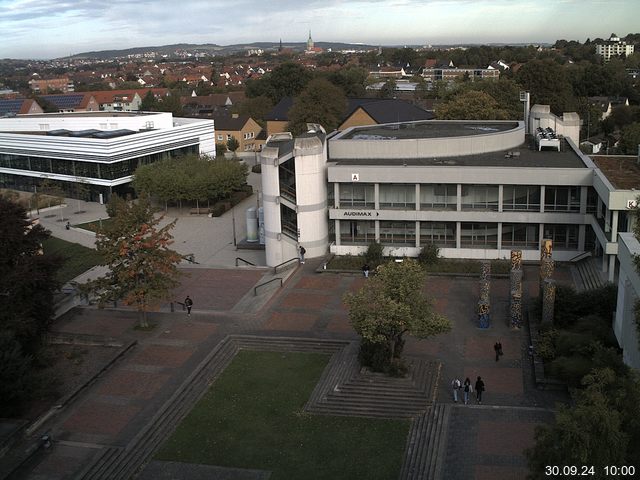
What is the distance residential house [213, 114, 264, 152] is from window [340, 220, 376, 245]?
50.2 metres

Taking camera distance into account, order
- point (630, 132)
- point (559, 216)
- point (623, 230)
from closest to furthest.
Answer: point (623, 230) → point (559, 216) → point (630, 132)

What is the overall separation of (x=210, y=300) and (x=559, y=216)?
19785 mm

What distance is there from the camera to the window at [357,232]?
42062mm

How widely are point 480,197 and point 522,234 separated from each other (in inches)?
127

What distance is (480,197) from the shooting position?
1570 inches

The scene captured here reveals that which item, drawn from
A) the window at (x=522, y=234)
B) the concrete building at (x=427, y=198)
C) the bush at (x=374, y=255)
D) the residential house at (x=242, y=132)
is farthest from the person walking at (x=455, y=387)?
the residential house at (x=242, y=132)

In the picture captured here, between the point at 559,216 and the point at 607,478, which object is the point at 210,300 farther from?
the point at 607,478

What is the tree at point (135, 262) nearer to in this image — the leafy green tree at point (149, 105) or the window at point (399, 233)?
the window at point (399, 233)

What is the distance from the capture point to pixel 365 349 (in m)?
26.9

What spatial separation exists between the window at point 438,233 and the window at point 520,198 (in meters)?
3.41

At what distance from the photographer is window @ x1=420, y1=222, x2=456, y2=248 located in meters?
40.8

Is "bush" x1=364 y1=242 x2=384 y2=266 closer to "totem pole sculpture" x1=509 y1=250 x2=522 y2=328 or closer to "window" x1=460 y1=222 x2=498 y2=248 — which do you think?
"window" x1=460 y1=222 x2=498 y2=248

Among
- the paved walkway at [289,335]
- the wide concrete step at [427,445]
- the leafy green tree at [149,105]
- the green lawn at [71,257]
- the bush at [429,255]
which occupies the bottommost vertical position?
the green lawn at [71,257]

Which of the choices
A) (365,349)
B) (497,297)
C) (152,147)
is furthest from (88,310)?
(152,147)
